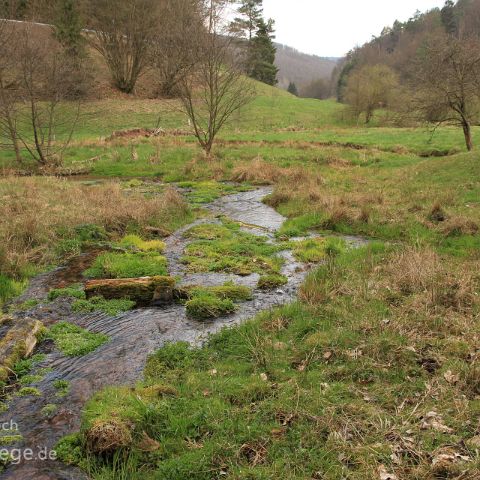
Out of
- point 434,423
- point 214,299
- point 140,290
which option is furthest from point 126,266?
point 434,423

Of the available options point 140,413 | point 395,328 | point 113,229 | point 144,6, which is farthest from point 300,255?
point 144,6

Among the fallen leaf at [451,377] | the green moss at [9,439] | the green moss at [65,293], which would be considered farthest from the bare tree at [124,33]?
the fallen leaf at [451,377]

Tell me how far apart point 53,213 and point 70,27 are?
125 ft

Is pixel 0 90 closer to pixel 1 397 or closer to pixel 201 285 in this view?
pixel 201 285

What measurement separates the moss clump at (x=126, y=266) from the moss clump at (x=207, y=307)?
1.90 meters

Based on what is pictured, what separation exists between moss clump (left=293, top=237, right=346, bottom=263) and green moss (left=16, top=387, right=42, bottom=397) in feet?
22.3

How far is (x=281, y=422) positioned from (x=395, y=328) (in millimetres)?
2594

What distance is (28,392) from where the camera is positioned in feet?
19.1

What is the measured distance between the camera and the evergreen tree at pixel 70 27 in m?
42.5

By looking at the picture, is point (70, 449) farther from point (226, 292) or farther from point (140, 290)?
point (226, 292)

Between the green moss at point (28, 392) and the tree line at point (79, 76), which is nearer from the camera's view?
the green moss at point (28, 392)

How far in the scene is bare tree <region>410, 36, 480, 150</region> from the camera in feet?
67.8

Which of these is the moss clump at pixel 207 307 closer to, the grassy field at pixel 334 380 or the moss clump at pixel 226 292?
the moss clump at pixel 226 292

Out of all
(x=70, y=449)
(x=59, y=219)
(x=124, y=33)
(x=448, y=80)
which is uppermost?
(x=124, y=33)
